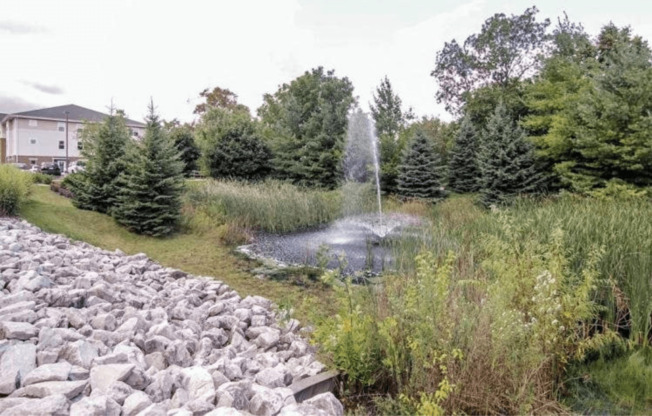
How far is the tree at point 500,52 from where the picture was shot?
63.6 feet

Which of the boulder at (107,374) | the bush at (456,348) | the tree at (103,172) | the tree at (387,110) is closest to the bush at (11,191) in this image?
the tree at (103,172)

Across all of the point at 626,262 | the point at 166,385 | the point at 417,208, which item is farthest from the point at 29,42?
the point at 626,262

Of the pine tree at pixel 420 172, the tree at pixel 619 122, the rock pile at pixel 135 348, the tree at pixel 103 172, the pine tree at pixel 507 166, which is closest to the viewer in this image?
the rock pile at pixel 135 348

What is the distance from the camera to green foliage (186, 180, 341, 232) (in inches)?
379

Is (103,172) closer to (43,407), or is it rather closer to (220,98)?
(43,407)

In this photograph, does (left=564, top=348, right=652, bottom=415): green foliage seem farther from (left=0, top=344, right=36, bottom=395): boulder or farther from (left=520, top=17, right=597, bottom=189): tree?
(left=520, top=17, right=597, bottom=189): tree

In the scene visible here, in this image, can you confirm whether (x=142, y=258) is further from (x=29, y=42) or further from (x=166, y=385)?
(x=29, y=42)

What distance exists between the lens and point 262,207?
987 centimetres

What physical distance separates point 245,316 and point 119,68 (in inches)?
382

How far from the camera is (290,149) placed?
17000 millimetres

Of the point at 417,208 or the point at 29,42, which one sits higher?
the point at 29,42

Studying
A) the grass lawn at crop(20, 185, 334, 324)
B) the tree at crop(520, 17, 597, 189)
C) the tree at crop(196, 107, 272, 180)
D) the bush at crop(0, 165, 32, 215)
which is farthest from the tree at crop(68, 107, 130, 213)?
the tree at crop(520, 17, 597, 189)

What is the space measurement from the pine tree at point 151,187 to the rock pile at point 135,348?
351cm

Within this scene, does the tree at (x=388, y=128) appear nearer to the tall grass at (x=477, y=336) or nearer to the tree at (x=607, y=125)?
the tree at (x=607, y=125)
